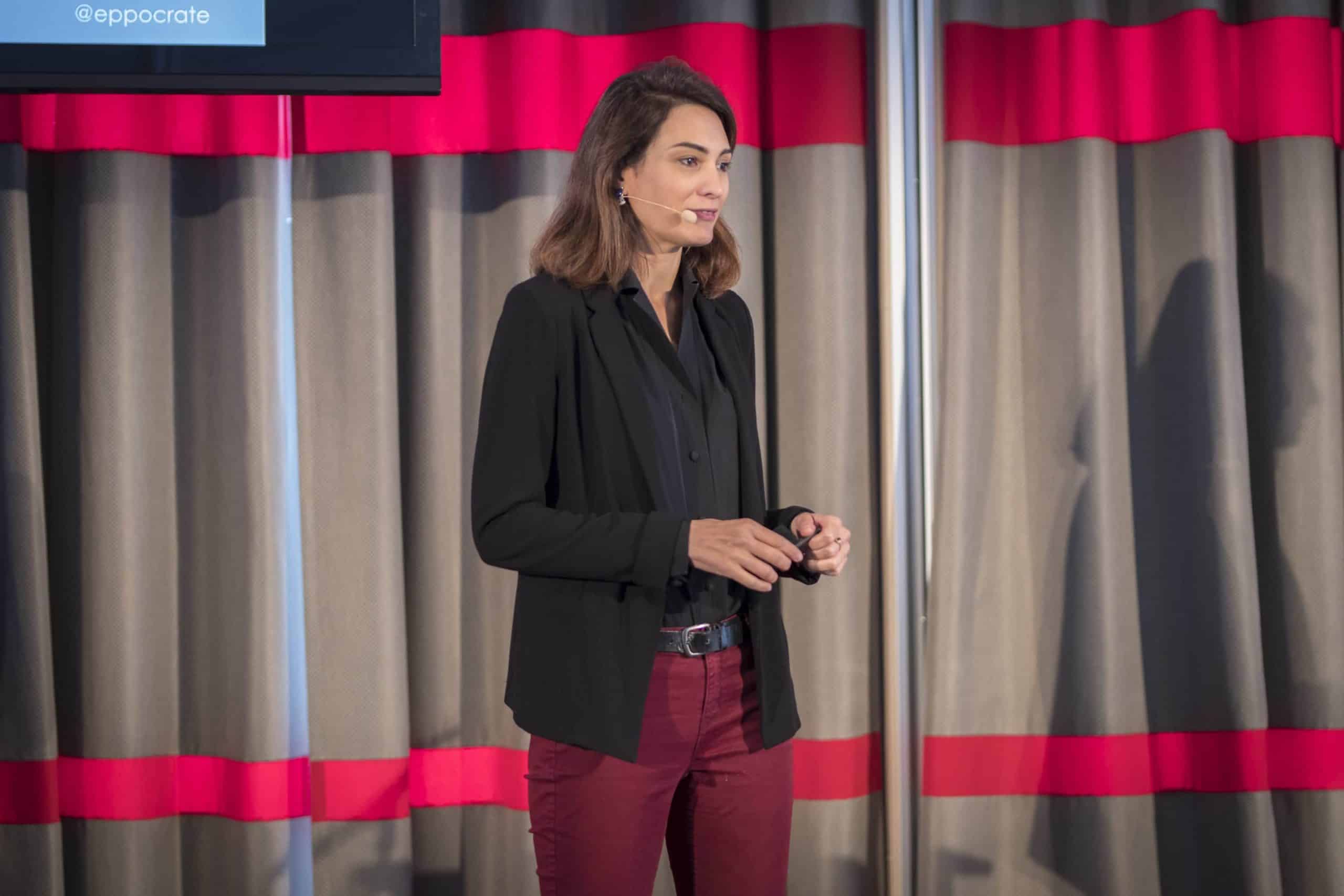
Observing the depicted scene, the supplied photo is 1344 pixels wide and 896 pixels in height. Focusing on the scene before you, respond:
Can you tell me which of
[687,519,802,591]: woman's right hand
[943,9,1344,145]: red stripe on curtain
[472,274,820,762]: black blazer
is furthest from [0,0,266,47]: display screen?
[943,9,1344,145]: red stripe on curtain

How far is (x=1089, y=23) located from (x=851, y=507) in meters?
1.15

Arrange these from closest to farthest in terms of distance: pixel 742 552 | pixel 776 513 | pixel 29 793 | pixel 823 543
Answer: pixel 742 552 < pixel 823 543 < pixel 776 513 < pixel 29 793

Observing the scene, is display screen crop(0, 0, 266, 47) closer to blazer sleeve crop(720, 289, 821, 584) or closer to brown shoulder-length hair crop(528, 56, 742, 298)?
brown shoulder-length hair crop(528, 56, 742, 298)

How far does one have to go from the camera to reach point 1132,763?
221 centimetres

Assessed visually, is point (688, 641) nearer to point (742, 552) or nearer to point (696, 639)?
point (696, 639)

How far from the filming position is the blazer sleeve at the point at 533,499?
3.58 ft

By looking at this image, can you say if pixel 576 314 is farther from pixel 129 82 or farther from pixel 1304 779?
pixel 1304 779

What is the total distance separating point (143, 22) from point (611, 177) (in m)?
1.06

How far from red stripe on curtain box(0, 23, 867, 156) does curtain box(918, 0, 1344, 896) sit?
29 centimetres

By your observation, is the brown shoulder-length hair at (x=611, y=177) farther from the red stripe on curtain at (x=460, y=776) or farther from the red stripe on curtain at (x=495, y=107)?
the red stripe on curtain at (x=460, y=776)

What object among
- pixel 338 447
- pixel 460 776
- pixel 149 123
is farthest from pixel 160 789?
pixel 149 123

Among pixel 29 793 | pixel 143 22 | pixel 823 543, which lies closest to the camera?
pixel 823 543

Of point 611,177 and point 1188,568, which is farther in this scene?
point 1188,568

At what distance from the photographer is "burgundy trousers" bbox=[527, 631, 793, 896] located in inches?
44.2
